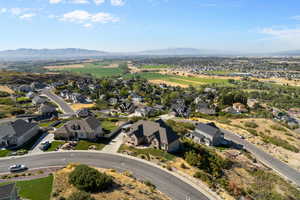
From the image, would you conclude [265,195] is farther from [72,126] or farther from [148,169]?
[72,126]

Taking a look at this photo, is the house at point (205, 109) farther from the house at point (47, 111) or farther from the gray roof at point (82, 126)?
the house at point (47, 111)

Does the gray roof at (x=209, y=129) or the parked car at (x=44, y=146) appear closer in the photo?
the parked car at (x=44, y=146)

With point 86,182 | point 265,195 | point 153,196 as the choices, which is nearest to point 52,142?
point 86,182

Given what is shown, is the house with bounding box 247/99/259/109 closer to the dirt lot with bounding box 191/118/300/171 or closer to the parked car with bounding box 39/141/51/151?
the dirt lot with bounding box 191/118/300/171

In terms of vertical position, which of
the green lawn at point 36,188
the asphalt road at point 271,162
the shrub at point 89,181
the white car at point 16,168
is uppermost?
the shrub at point 89,181

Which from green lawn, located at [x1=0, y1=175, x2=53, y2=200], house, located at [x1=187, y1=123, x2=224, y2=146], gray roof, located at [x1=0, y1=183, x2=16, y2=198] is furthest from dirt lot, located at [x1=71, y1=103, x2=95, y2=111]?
gray roof, located at [x1=0, y1=183, x2=16, y2=198]

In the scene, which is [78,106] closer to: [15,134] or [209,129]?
[15,134]

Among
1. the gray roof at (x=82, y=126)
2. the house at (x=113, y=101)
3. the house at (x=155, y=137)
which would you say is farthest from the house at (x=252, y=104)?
the gray roof at (x=82, y=126)
